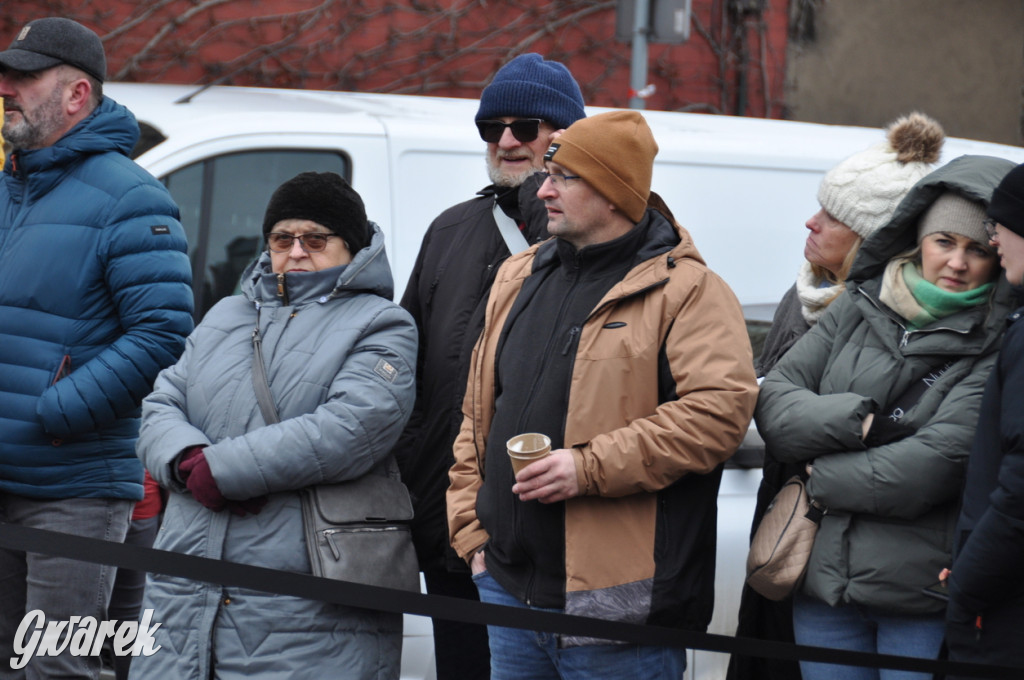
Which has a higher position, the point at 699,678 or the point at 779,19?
the point at 779,19

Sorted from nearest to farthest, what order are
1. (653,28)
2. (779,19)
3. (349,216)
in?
(349,216), (653,28), (779,19)

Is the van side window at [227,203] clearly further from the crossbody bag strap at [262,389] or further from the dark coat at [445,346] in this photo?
the crossbody bag strap at [262,389]

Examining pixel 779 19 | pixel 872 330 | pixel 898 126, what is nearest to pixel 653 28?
pixel 779 19

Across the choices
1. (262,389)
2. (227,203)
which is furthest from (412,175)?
(262,389)

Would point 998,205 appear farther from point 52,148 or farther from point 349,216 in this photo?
point 52,148

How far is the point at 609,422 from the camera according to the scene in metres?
2.86

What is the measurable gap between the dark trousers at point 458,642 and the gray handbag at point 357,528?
16.1 inches

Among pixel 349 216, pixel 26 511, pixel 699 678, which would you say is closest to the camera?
pixel 349 216

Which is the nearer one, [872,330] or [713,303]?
[713,303]

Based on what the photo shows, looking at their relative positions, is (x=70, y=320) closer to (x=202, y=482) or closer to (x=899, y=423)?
(x=202, y=482)

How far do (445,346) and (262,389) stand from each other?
58cm

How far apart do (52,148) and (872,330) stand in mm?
2308

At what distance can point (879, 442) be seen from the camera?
292cm

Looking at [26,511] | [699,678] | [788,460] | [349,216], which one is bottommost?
[699,678]
